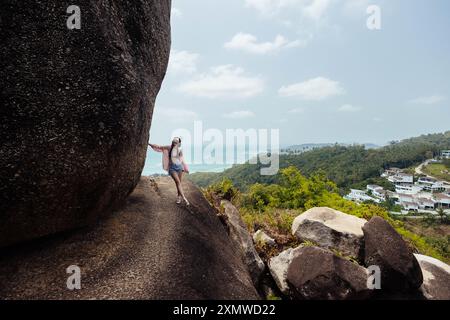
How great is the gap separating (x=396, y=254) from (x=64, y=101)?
38.8 ft

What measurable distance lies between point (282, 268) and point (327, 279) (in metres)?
2.23

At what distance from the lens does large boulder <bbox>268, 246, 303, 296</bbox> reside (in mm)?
10492

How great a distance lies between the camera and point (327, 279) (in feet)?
29.8

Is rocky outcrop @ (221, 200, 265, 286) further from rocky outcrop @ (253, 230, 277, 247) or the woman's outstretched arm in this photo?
the woman's outstretched arm

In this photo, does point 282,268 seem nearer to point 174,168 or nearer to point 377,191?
point 174,168

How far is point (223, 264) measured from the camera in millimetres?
8047

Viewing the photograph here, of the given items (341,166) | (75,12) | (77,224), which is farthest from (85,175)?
(341,166)

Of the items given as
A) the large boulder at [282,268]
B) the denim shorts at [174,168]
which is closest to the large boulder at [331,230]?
the large boulder at [282,268]

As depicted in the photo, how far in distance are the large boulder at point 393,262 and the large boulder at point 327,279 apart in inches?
38.9

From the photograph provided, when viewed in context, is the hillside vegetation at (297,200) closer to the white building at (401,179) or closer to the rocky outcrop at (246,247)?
the rocky outcrop at (246,247)

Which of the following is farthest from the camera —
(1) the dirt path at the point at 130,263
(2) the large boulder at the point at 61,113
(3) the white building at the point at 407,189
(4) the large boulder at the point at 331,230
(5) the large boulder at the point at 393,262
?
(3) the white building at the point at 407,189

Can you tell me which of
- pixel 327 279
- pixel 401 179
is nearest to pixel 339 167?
pixel 401 179

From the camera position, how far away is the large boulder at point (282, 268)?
413 inches
